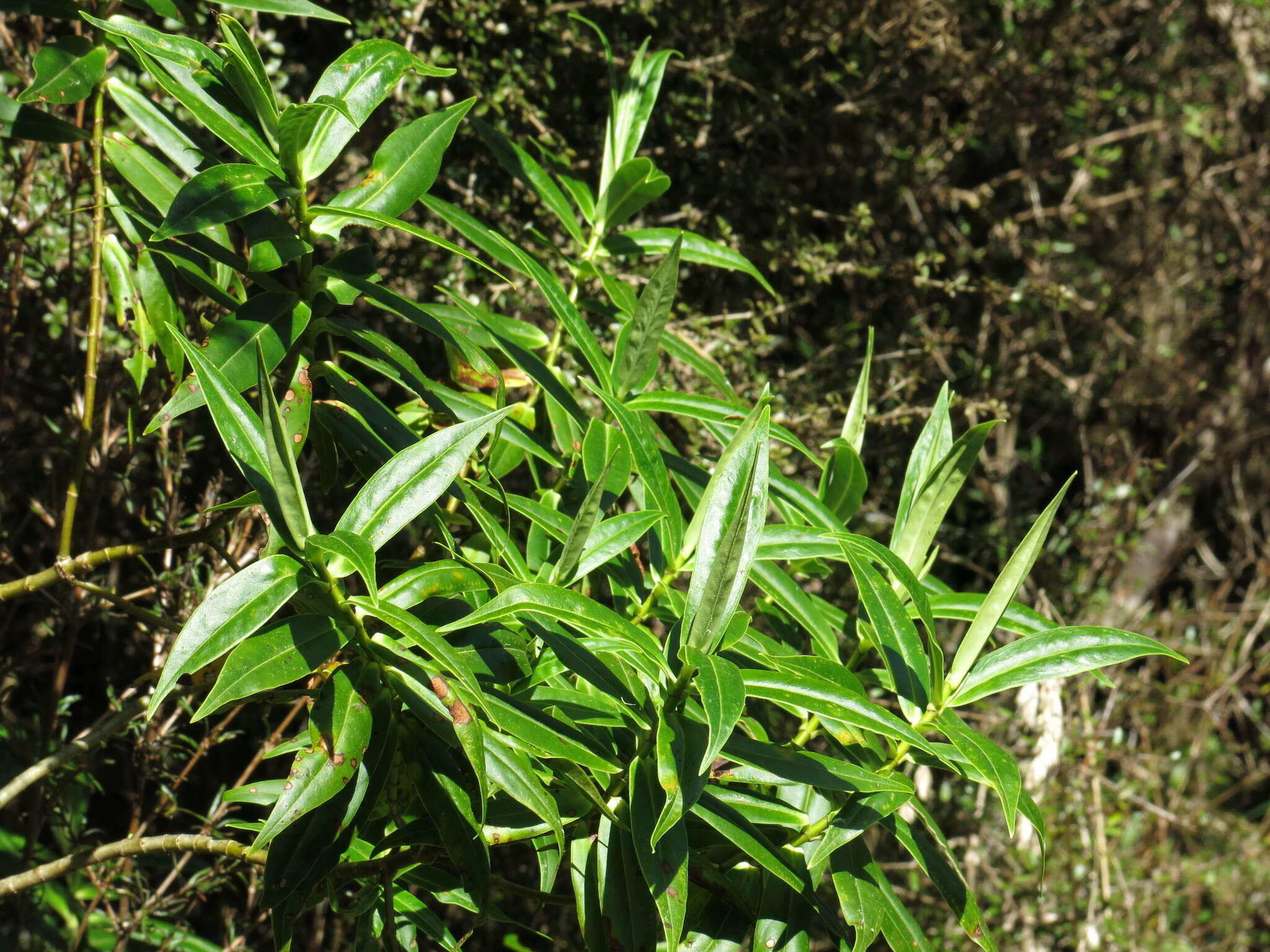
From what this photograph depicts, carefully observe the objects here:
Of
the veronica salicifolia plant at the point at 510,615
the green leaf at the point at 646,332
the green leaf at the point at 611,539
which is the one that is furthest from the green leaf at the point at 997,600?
the green leaf at the point at 646,332

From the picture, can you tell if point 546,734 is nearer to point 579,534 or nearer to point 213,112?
point 579,534

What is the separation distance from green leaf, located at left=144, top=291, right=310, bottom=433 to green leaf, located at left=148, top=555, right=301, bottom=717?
0.93 ft

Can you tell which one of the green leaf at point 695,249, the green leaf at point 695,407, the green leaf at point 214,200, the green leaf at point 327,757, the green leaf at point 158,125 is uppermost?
the green leaf at point 158,125

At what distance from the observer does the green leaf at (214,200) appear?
3.61ft

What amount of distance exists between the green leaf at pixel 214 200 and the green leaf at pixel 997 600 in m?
0.90

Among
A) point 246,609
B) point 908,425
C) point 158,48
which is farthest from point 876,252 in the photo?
point 246,609

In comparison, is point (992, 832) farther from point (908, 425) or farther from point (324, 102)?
point (324, 102)

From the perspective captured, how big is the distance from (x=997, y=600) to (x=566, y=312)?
65cm

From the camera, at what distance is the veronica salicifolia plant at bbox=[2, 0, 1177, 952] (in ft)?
3.13

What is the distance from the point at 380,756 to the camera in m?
1.01

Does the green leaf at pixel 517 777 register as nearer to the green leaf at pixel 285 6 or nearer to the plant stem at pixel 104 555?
the plant stem at pixel 104 555

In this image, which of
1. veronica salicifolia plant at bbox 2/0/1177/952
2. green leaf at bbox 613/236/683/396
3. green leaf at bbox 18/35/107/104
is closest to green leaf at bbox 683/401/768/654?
veronica salicifolia plant at bbox 2/0/1177/952

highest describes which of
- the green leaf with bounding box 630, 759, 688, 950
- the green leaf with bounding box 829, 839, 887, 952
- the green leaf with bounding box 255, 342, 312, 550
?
the green leaf with bounding box 255, 342, 312, 550

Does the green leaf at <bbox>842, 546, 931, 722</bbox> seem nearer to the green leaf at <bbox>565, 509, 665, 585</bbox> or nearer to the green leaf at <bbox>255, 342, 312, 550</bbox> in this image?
the green leaf at <bbox>565, 509, 665, 585</bbox>
